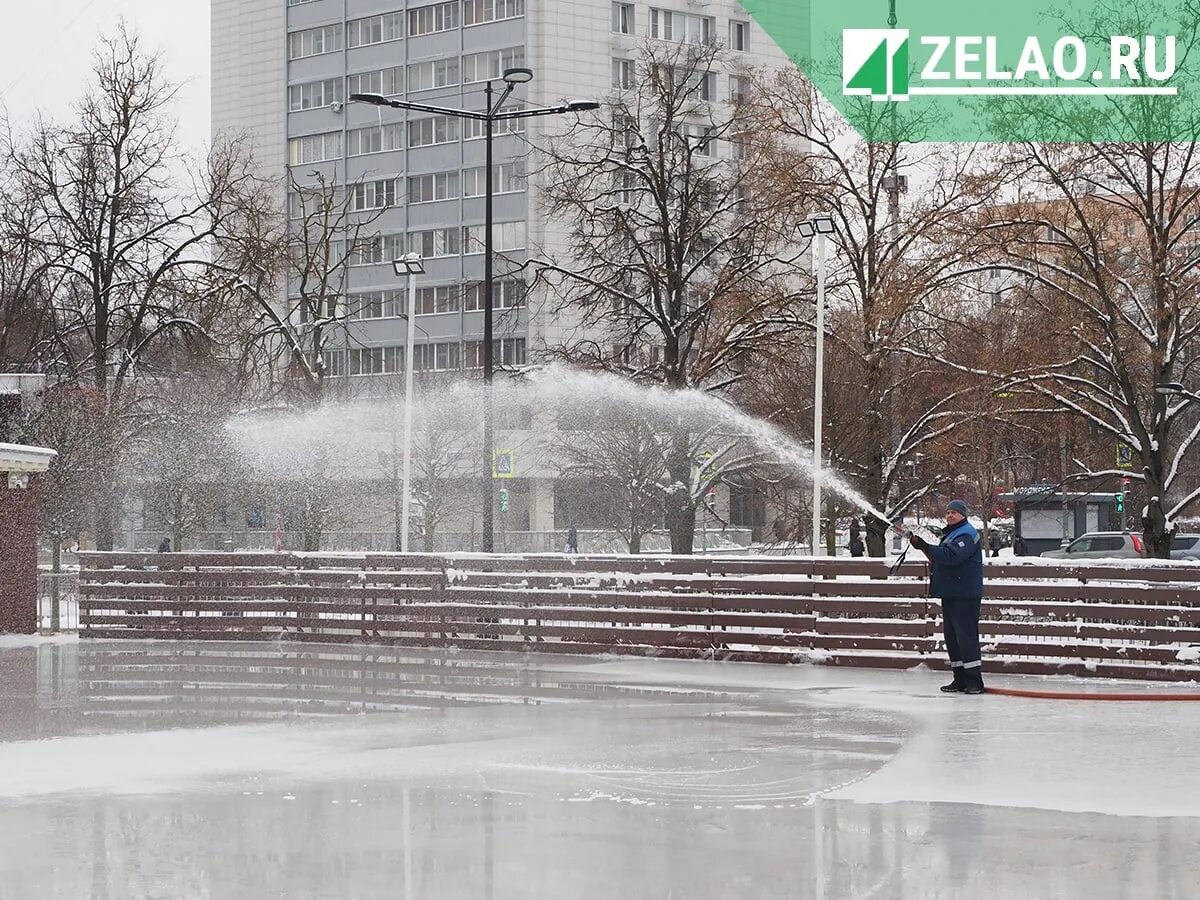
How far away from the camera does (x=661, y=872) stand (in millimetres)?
8719

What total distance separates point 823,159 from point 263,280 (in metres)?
15.5

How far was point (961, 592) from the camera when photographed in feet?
57.5

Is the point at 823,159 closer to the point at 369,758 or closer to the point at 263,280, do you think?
the point at 263,280

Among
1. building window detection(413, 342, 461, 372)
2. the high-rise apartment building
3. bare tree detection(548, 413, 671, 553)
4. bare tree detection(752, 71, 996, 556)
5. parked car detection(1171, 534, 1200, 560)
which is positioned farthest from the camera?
building window detection(413, 342, 461, 372)

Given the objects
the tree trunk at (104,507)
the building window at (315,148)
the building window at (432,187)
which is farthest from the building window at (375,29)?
the tree trunk at (104,507)

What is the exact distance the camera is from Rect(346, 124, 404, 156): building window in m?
97.5

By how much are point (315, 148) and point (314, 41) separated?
19.8ft

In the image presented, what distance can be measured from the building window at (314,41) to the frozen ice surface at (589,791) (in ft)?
279

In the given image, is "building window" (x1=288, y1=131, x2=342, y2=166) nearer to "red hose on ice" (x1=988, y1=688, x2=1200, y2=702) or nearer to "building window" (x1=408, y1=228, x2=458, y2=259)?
"building window" (x1=408, y1=228, x2=458, y2=259)

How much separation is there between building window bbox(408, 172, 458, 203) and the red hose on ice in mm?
79622

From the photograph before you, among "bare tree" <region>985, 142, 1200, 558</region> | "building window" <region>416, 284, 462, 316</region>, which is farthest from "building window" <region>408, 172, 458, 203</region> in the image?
"bare tree" <region>985, 142, 1200, 558</region>

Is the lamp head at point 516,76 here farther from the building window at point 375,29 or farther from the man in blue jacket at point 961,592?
the building window at point 375,29

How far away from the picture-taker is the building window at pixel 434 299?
3674 inches

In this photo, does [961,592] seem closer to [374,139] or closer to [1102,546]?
[1102,546]
